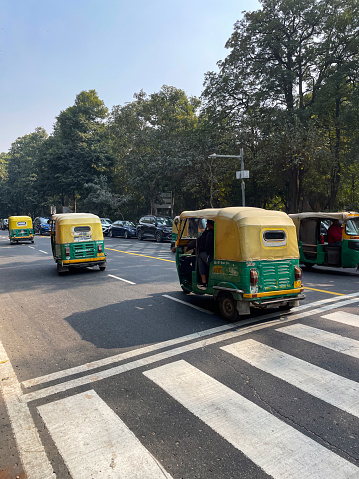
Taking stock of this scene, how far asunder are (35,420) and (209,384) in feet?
6.40

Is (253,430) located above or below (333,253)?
below

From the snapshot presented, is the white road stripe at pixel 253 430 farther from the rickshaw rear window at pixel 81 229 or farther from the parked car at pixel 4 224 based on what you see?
the parked car at pixel 4 224

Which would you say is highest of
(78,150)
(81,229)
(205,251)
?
(78,150)

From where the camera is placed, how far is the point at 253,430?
3.52 meters

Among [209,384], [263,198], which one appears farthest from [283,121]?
[209,384]

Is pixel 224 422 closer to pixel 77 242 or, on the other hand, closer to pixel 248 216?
pixel 248 216

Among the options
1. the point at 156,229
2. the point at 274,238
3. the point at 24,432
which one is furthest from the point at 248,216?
the point at 156,229

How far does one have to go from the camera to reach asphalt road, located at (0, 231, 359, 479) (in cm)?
314

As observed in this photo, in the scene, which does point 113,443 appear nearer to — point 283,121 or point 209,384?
point 209,384

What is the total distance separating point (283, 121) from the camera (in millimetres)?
25906

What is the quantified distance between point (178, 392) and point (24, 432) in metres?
1.64

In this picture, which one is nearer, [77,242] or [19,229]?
[77,242]

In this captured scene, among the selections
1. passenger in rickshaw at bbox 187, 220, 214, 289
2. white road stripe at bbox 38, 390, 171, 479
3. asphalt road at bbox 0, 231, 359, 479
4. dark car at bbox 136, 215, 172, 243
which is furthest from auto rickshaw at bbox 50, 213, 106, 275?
dark car at bbox 136, 215, 172, 243

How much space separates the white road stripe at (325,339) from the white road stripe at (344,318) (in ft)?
2.46
